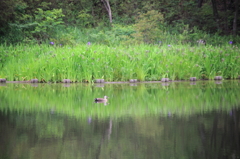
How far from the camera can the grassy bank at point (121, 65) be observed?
41.8ft

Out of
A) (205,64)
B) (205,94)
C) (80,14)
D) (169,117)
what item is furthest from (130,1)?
(169,117)

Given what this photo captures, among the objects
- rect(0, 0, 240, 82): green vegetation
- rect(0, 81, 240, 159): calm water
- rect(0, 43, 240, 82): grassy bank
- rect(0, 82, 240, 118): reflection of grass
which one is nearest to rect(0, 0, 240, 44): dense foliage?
rect(0, 0, 240, 82): green vegetation

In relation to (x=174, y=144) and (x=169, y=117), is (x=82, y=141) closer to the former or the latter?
(x=174, y=144)

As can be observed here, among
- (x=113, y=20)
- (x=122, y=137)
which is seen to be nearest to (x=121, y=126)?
(x=122, y=137)

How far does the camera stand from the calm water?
159 inches

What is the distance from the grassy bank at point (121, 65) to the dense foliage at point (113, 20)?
580 cm

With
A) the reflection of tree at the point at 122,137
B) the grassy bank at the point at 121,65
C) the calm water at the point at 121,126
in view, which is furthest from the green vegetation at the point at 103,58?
the reflection of tree at the point at 122,137


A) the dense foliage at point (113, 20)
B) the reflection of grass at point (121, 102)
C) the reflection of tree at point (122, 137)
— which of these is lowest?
the reflection of tree at point (122, 137)

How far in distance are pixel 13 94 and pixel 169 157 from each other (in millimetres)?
6449

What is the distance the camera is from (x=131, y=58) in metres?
13.0

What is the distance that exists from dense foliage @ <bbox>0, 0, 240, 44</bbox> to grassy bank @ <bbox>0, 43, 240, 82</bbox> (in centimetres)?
580

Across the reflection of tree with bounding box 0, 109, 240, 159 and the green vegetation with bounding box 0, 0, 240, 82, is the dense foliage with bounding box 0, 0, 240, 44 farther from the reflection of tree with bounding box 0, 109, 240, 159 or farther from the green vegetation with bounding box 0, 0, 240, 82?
the reflection of tree with bounding box 0, 109, 240, 159

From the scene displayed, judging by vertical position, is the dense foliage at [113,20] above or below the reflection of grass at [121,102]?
above

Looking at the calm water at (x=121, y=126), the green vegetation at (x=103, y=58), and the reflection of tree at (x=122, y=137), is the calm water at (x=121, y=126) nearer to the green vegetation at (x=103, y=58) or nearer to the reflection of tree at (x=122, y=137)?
the reflection of tree at (x=122, y=137)
